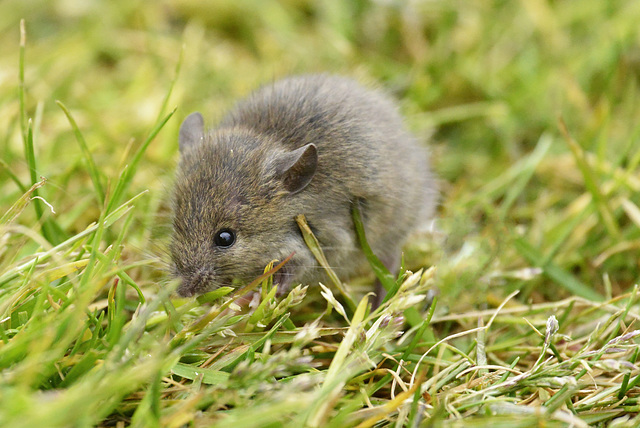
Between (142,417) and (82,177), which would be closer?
(142,417)

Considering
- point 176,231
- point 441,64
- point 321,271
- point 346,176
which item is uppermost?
point 441,64

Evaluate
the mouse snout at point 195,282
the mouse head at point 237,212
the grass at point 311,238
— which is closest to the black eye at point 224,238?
the mouse head at point 237,212

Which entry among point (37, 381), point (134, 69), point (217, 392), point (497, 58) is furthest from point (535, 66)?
point (37, 381)

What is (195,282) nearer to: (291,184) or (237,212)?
(237,212)

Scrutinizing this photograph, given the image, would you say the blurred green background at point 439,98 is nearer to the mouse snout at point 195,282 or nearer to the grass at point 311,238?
the grass at point 311,238

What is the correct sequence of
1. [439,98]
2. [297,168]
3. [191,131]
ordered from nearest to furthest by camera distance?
[297,168], [191,131], [439,98]

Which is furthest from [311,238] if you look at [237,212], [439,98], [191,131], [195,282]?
[439,98]

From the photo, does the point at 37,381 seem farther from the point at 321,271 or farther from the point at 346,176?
the point at 346,176

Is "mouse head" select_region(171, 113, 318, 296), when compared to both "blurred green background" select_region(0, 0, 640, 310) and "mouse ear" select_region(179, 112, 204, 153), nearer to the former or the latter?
"mouse ear" select_region(179, 112, 204, 153)
